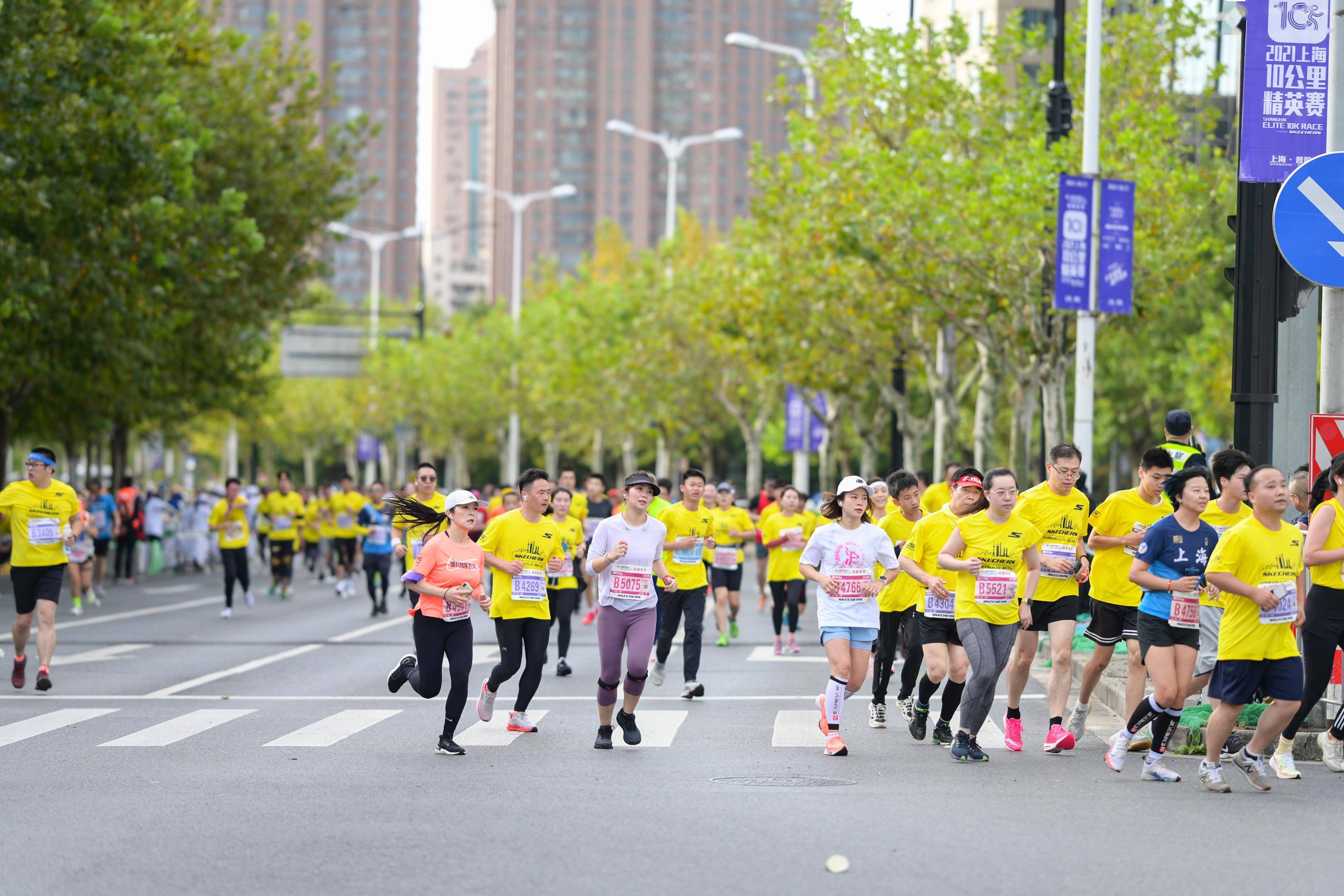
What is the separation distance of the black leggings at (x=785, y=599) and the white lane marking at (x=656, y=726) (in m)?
5.53

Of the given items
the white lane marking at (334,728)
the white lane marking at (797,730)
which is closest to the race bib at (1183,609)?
the white lane marking at (797,730)

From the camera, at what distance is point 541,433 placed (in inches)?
3108

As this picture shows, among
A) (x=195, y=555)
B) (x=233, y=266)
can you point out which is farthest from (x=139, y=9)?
(x=195, y=555)

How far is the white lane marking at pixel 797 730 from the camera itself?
11.7 m

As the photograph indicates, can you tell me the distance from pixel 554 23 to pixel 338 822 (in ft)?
565

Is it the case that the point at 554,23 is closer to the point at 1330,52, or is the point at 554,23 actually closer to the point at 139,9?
the point at 139,9

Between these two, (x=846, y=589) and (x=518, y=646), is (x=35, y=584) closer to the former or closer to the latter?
(x=518, y=646)

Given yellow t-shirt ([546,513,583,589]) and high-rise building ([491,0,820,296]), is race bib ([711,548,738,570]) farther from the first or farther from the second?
high-rise building ([491,0,820,296])

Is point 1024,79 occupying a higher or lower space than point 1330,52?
higher

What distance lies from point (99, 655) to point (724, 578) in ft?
20.8

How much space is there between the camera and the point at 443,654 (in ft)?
38.0

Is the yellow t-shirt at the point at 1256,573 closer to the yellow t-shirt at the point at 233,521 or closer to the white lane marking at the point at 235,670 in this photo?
the white lane marking at the point at 235,670

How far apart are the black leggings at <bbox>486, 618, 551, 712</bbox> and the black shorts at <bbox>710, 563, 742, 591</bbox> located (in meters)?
7.58

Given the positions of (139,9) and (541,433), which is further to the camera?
(541,433)
